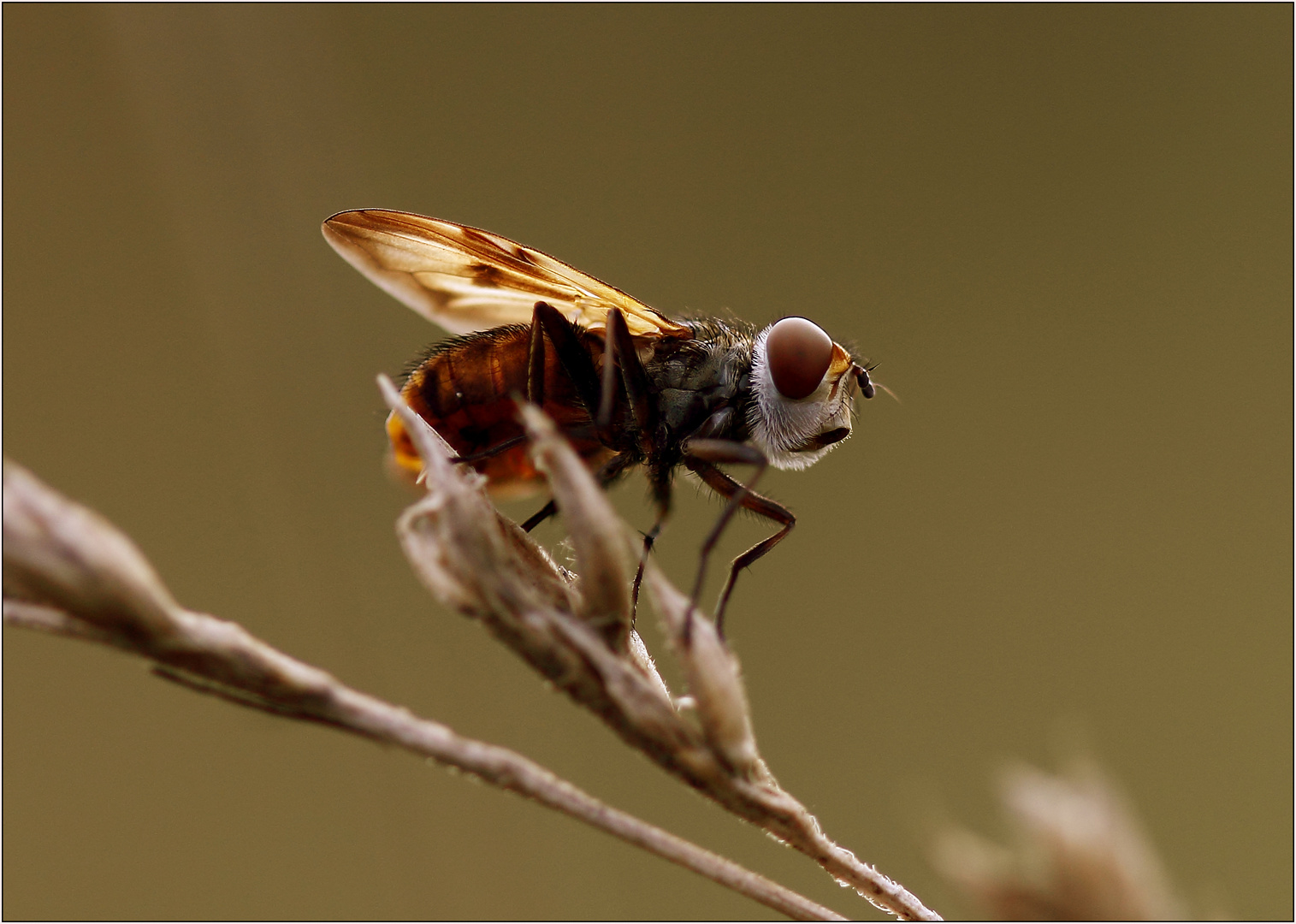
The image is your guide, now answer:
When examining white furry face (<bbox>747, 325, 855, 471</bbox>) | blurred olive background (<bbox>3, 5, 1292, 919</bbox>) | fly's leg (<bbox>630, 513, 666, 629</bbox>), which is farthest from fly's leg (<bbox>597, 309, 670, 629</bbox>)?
blurred olive background (<bbox>3, 5, 1292, 919</bbox>)

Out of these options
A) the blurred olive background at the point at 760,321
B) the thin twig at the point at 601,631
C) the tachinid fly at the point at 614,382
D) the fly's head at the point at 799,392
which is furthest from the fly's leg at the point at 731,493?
the blurred olive background at the point at 760,321

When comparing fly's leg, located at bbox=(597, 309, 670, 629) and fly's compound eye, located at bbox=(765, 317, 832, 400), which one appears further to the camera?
fly's compound eye, located at bbox=(765, 317, 832, 400)

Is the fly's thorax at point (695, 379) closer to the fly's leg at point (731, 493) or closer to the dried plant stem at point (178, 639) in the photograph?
the fly's leg at point (731, 493)

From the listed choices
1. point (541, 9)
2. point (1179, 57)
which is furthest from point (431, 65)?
point (1179, 57)

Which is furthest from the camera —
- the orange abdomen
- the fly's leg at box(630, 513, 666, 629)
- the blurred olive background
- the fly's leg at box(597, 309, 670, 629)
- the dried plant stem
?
the blurred olive background

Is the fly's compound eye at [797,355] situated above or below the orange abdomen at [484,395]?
above

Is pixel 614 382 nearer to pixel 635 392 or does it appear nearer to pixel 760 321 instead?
pixel 635 392

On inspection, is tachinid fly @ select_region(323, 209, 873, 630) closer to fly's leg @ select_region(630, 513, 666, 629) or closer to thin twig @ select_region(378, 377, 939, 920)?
fly's leg @ select_region(630, 513, 666, 629)

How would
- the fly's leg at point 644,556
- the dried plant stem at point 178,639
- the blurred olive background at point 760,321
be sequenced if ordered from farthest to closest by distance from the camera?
the blurred olive background at point 760,321
the fly's leg at point 644,556
the dried plant stem at point 178,639

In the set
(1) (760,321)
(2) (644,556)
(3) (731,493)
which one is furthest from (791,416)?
(1) (760,321)
